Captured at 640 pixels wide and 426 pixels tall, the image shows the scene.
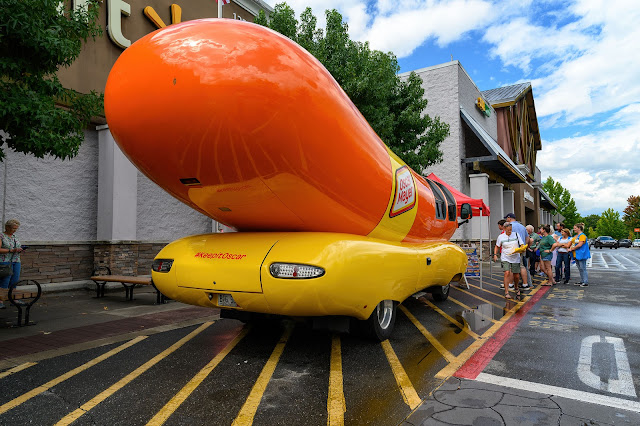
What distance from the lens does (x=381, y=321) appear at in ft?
15.9

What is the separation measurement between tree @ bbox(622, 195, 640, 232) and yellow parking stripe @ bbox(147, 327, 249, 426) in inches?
3780

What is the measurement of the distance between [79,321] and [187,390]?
3.84m

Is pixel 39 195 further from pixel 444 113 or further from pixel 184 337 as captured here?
pixel 444 113

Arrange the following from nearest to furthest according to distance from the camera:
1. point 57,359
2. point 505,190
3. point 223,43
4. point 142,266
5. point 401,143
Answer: point 223,43, point 57,359, point 142,266, point 401,143, point 505,190

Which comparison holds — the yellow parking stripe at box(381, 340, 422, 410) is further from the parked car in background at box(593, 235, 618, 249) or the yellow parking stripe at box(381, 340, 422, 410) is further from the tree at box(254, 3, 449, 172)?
the parked car in background at box(593, 235, 618, 249)

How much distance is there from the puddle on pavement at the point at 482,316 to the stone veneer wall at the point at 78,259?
7.63 metres

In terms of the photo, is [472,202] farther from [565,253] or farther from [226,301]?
[226,301]

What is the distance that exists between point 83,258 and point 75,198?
1415 mm

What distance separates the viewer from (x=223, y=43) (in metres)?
2.96

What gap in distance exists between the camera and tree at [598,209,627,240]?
88694 mm

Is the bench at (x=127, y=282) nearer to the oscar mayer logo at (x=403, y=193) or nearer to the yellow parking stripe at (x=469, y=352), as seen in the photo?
the oscar mayer logo at (x=403, y=193)

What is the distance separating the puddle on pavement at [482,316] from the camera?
587 centimetres

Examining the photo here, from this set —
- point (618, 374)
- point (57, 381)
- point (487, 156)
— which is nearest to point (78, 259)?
point (57, 381)

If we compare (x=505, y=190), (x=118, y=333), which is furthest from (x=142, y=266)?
(x=505, y=190)
